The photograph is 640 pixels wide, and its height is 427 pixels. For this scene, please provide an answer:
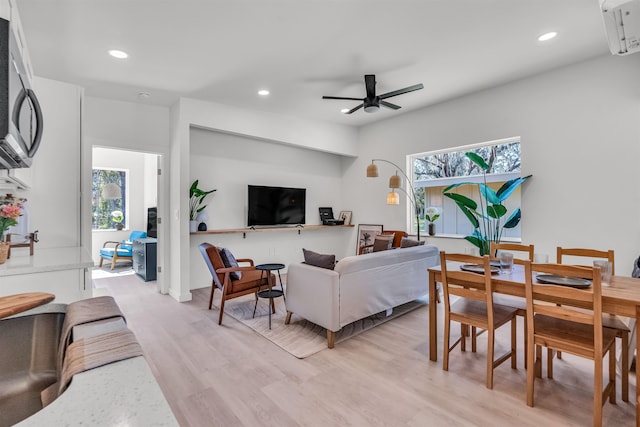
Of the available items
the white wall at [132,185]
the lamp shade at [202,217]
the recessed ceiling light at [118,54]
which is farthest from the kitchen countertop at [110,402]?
the white wall at [132,185]

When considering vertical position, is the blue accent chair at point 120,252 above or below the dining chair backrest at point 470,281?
below

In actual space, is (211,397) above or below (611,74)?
below

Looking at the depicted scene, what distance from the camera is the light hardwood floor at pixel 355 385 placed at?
1958mm

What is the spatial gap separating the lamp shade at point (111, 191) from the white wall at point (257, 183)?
340cm

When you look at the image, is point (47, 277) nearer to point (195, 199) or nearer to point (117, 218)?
point (195, 199)

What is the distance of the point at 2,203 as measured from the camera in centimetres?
259

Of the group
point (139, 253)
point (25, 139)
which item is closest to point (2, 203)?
point (25, 139)

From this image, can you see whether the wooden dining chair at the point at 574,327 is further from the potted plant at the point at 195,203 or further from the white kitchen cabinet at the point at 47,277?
the potted plant at the point at 195,203

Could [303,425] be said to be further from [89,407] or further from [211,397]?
[89,407]

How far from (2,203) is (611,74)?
617cm

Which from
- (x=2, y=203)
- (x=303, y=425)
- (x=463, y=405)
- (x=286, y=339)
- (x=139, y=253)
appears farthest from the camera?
(x=139, y=253)

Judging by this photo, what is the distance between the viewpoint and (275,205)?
5.79 meters

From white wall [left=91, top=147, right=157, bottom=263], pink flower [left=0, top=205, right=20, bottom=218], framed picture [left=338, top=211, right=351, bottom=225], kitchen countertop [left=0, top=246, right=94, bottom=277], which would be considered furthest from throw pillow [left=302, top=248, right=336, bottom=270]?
white wall [left=91, top=147, right=157, bottom=263]

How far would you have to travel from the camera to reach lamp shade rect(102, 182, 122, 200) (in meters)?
7.04
